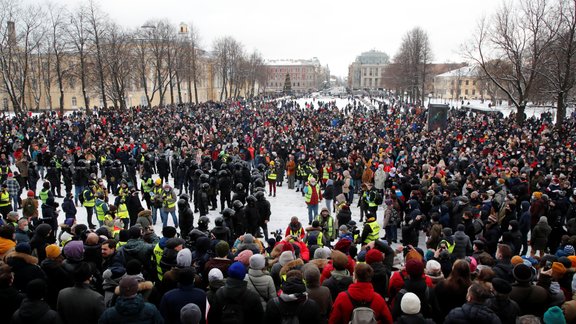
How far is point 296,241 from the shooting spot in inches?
267

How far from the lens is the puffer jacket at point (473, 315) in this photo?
12.3 ft

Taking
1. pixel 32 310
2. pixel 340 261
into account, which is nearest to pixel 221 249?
pixel 340 261

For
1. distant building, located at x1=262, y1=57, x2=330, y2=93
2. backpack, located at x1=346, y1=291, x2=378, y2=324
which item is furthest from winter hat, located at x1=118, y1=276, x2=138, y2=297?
distant building, located at x1=262, y1=57, x2=330, y2=93

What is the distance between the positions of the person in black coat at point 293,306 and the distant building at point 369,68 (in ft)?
488

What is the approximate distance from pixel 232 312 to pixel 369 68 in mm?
153429

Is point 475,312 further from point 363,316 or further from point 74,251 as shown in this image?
point 74,251

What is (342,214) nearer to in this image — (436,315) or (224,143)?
(436,315)

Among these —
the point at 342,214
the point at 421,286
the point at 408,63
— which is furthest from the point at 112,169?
the point at 408,63

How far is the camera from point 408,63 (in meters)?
58.1

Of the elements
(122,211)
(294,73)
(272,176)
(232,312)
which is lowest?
(272,176)

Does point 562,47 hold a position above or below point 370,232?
above

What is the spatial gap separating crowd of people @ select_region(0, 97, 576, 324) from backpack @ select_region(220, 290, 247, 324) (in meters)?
0.02

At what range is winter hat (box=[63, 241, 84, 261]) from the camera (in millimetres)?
5117

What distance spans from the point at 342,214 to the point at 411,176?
5.01 m
